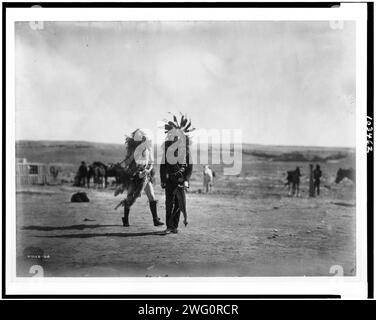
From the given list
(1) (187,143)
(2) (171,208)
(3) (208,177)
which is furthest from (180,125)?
(2) (171,208)

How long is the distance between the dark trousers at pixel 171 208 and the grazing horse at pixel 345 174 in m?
1.68

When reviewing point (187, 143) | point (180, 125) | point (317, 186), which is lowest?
point (317, 186)

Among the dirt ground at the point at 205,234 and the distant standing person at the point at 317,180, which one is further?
the distant standing person at the point at 317,180

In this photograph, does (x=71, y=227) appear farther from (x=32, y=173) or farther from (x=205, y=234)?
(x=205, y=234)

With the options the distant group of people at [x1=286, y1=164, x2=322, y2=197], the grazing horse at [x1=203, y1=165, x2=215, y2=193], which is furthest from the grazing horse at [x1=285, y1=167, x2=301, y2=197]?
the grazing horse at [x1=203, y1=165, x2=215, y2=193]

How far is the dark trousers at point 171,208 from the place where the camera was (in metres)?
5.31

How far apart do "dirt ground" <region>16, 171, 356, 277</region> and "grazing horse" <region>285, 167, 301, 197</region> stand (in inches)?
2.5

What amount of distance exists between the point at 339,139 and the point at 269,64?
1052 millimetres

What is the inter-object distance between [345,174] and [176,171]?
1735 mm

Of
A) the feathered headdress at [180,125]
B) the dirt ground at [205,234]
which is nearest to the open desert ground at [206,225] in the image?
the dirt ground at [205,234]

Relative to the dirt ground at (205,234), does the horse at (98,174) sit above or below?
above

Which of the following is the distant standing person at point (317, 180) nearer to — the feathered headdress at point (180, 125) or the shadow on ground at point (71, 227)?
the feathered headdress at point (180, 125)

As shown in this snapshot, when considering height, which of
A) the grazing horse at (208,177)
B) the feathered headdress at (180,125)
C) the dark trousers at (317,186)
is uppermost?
the feathered headdress at (180,125)

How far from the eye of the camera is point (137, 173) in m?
5.35
